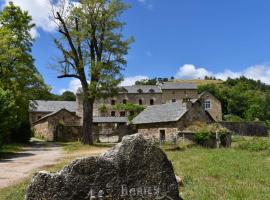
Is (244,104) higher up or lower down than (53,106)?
higher up

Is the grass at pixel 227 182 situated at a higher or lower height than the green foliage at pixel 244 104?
lower

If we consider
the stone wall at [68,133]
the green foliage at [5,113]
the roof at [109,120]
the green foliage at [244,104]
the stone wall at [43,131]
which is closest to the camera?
the green foliage at [5,113]

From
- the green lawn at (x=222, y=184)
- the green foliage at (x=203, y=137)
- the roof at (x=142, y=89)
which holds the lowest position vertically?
the green lawn at (x=222, y=184)

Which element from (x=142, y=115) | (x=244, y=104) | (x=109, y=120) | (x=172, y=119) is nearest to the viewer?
(x=172, y=119)

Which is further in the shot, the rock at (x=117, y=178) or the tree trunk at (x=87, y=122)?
the tree trunk at (x=87, y=122)

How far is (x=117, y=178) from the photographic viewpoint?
7.34 meters

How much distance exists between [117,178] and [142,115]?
39.4m

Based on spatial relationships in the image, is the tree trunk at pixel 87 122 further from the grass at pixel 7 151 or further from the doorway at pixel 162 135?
the doorway at pixel 162 135

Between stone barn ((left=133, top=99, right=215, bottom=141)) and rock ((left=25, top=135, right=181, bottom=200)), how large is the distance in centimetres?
3041

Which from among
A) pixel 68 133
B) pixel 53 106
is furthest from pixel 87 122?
pixel 53 106

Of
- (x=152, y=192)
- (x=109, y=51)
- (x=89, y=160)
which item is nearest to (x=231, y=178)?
(x=152, y=192)

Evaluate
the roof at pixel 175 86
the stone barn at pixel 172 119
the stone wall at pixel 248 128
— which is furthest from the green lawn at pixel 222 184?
the roof at pixel 175 86

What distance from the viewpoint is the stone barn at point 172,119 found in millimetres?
40016

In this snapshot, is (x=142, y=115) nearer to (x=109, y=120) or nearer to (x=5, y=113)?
(x=109, y=120)
